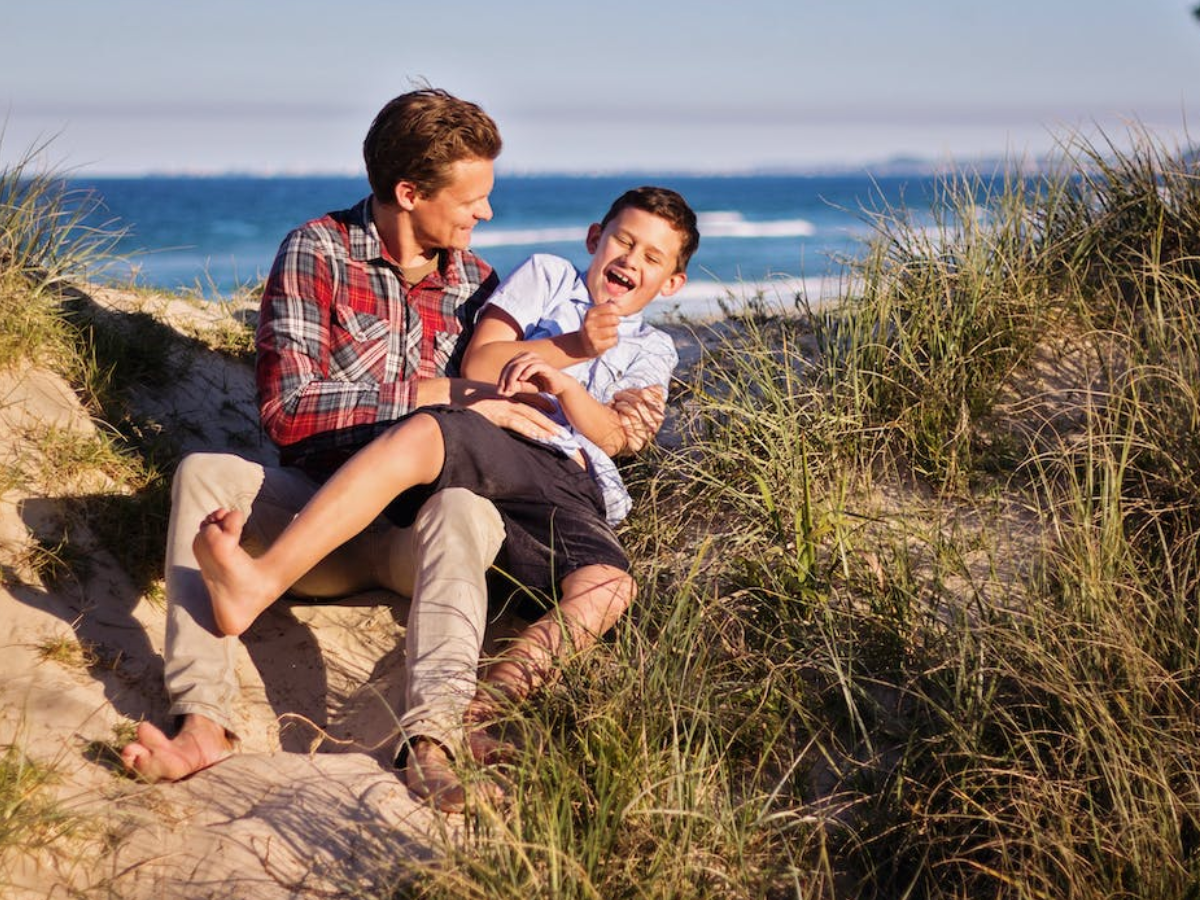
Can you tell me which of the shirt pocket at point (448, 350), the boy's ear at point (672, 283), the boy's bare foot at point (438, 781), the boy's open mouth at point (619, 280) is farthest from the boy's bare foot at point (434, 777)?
the boy's ear at point (672, 283)

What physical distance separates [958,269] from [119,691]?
321 cm

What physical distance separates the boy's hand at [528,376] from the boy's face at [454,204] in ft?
1.51

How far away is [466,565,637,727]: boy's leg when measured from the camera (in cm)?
302

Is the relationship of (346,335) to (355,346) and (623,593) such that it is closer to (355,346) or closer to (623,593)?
(355,346)

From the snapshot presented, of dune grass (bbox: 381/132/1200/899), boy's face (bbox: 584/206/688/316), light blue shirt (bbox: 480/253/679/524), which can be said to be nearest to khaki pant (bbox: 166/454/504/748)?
dune grass (bbox: 381/132/1200/899)

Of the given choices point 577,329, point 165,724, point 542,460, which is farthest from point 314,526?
point 577,329

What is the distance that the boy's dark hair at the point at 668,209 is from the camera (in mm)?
4086

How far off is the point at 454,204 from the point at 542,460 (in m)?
0.84

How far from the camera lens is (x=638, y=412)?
3.99 metres

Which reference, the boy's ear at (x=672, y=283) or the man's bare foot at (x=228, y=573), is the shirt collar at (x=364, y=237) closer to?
the boy's ear at (x=672, y=283)

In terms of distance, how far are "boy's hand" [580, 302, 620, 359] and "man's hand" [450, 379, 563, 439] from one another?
0.27m

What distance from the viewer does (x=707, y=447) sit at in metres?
4.04

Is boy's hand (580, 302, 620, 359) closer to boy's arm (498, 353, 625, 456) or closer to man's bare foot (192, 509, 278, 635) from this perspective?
boy's arm (498, 353, 625, 456)

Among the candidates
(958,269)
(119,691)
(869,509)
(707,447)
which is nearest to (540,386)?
(707,447)
